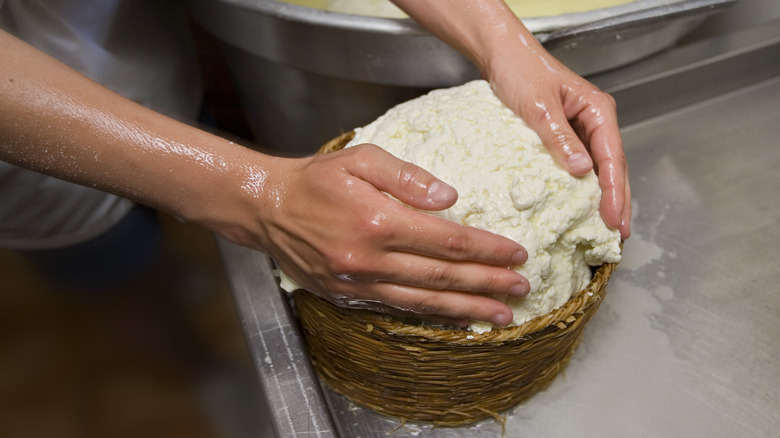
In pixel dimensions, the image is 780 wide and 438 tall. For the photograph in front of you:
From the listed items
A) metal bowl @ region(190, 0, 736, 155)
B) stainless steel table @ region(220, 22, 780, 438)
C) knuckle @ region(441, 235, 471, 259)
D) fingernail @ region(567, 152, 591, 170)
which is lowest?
stainless steel table @ region(220, 22, 780, 438)

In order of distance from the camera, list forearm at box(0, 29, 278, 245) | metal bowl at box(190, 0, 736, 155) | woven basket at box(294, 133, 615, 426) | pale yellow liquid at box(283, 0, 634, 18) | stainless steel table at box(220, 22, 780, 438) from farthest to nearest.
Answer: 1. pale yellow liquid at box(283, 0, 634, 18)
2. metal bowl at box(190, 0, 736, 155)
3. stainless steel table at box(220, 22, 780, 438)
4. woven basket at box(294, 133, 615, 426)
5. forearm at box(0, 29, 278, 245)

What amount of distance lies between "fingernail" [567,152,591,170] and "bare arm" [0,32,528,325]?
18cm

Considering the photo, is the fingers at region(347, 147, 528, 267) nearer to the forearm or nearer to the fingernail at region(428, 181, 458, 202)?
the fingernail at region(428, 181, 458, 202)

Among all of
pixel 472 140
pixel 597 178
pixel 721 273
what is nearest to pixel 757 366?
pixel 721 273

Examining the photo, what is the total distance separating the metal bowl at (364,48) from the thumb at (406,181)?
482 millimetres

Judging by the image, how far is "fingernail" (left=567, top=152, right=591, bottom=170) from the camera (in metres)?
0.82

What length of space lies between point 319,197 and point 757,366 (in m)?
0.91

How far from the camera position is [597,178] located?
88 cm

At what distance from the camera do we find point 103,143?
0.70m

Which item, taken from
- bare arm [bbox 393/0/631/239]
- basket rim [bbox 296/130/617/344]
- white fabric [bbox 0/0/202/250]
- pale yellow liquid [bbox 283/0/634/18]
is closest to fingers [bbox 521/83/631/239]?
bare arm [bbox 393/0/631/239]

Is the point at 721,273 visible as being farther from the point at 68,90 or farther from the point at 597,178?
the point at 68,90

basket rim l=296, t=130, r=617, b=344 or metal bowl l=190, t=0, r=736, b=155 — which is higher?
metal bowl l=190, t=0, r=736, b=155

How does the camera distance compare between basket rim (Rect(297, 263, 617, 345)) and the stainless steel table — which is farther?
the stainless steel table

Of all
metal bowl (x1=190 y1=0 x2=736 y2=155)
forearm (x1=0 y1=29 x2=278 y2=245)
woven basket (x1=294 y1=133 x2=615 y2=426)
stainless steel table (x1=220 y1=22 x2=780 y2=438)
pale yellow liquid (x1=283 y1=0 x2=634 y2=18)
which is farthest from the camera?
pale yellow liquid (x1=283 y1=0 x2=634 y2=18)
